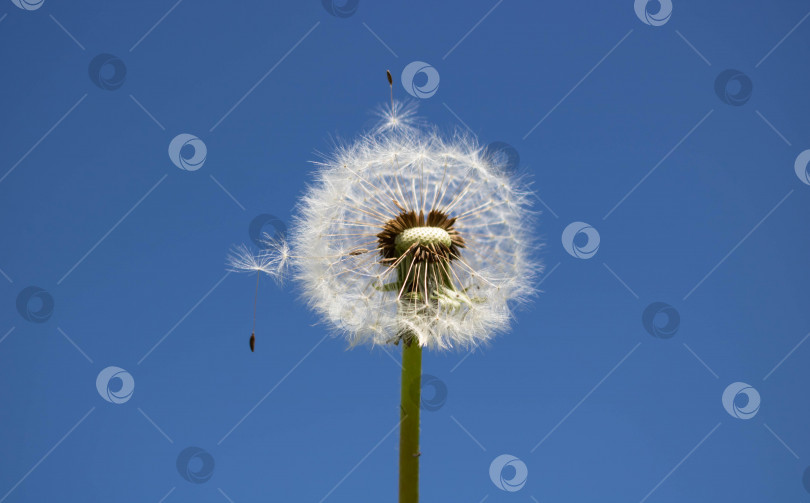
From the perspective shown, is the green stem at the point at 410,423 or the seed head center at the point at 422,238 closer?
the green stem at the point at 410,423

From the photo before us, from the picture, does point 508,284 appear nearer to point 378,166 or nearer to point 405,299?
point 405,299

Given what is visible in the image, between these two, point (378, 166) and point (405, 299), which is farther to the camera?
point (378, 166)

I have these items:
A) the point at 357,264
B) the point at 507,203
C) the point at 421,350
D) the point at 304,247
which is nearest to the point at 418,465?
the point at 421,350

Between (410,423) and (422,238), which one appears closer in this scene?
(410,423)

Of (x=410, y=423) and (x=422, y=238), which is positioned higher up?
(x=422, y=238)

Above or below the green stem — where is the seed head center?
above
